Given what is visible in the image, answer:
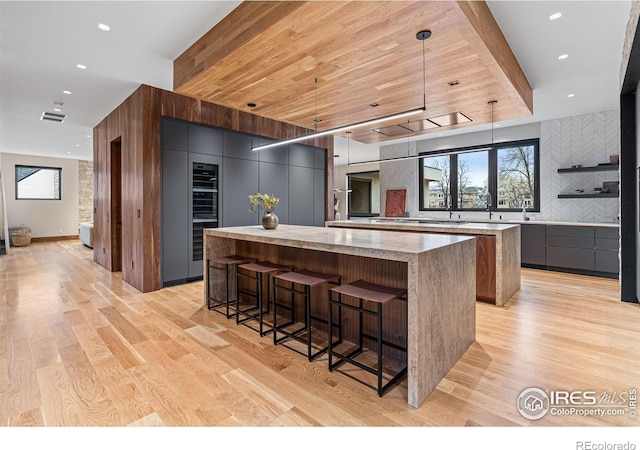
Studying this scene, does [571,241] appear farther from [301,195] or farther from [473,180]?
[301,195]

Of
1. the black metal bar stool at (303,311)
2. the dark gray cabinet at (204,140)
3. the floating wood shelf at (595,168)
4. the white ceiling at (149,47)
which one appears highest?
the white ceiling at (149,47)

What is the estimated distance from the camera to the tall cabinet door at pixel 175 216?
4.50 meters

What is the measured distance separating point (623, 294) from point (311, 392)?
13.2 feet

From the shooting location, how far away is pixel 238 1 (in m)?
2.61

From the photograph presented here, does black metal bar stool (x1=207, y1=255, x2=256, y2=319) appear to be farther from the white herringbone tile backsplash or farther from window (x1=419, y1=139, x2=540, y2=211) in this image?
the white herringbone tile backsplash

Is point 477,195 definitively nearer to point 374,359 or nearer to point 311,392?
point 374,359

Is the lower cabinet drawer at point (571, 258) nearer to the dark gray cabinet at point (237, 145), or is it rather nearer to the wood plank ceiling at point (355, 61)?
the wood plank ceiling at point (355, 61)

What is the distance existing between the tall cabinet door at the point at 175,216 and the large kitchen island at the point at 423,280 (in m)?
2.09

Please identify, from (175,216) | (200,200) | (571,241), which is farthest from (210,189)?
(571,241)

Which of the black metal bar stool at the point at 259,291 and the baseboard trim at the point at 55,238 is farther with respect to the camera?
the baseboard trim at the point at 55,238

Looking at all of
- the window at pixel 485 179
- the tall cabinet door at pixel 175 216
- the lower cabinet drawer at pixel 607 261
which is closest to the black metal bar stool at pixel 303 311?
the tall cabinet door at pixel 175 216

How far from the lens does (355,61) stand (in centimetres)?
305

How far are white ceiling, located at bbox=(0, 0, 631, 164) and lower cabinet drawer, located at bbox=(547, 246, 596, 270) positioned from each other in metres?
2.35

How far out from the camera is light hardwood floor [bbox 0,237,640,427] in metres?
1.75
